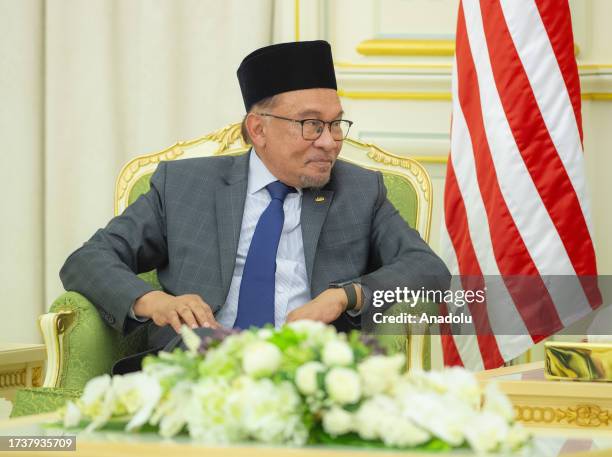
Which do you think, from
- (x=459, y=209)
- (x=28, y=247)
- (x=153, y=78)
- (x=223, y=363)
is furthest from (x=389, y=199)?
(x=223, y=363)

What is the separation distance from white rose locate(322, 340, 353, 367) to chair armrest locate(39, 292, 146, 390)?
1458 millimetres

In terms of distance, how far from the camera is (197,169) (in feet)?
10.3

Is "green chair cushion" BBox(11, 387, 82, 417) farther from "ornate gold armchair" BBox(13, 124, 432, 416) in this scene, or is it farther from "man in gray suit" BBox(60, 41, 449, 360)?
"man in gray suit" BBox(60, 41, 449, 360)

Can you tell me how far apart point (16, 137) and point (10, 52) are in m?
0.34

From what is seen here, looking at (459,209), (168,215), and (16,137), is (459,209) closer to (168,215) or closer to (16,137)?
(168,215)

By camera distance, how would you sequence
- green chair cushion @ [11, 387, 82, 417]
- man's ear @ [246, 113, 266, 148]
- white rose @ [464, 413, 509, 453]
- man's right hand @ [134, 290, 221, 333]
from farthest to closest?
man's ear @ [246, 113, 266, 148], man's right hand @ [134, 290, 221, 333], green chair cushion @ [11, 387, 82, 417], white rose @ [464, 413, 509, 453]

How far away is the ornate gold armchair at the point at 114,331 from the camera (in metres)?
2.62

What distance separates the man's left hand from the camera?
8.69ft

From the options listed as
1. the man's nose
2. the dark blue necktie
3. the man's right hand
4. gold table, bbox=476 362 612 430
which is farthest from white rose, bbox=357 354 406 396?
the man's nose

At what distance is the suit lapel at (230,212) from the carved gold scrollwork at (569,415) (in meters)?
0.98

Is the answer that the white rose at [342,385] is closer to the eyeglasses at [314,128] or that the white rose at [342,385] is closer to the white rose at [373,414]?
the white rose at [373,414]

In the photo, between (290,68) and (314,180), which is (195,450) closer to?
(314,180)

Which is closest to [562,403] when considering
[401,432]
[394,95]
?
[401,432]

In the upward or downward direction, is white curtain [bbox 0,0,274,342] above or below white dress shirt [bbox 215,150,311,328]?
above
